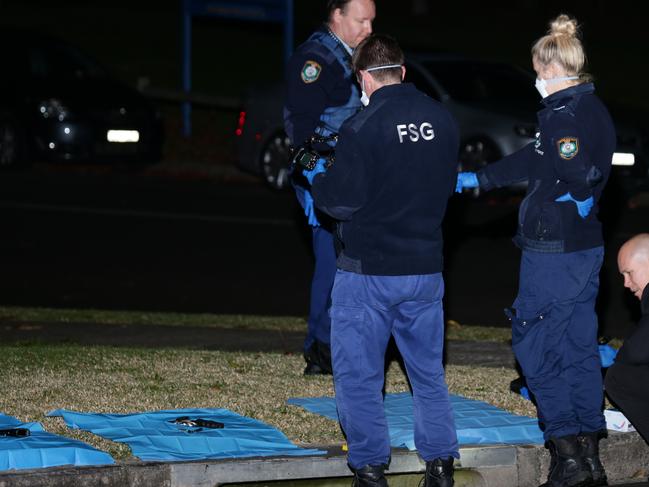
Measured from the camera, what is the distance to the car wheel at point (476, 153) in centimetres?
1683

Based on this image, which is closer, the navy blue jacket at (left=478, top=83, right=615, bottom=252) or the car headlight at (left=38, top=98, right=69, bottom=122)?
the navy blue jacket at (left=478, top=83, right=615, bottom=252)

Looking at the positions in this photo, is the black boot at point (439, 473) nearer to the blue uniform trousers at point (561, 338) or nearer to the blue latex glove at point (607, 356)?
the blue uniform trousers at point (561, 338)

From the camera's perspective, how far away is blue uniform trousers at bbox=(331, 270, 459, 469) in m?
6.14

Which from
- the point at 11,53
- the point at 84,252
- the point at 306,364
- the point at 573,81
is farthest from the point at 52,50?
the point at 573,81

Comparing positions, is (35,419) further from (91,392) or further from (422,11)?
(422,11)

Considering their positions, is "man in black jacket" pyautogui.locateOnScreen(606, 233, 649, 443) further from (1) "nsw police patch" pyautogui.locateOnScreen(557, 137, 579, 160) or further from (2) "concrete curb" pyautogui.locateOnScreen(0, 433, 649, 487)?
(1) "nsw police patch" pyautogui.locateOnScreen(557, 137, 579, 160)

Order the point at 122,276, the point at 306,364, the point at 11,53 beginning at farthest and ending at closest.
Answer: the point at 11,53, the point at 122,276, the point at 306,364

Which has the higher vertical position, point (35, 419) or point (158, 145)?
point (158, 145)

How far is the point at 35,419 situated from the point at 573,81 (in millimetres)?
2834

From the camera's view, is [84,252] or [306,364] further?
[84,252]

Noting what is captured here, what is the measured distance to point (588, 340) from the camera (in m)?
6.61

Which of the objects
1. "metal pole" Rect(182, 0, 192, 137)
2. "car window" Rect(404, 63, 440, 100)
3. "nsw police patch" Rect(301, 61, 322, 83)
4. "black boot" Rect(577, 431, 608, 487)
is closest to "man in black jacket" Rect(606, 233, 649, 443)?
"black boot" Rect(577, 431, 608, 487)

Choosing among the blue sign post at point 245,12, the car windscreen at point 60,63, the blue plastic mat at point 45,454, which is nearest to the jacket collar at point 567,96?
the blue plastic mat at point 45,454

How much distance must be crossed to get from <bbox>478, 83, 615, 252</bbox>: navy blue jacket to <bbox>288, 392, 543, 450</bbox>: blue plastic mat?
37.0 inches
